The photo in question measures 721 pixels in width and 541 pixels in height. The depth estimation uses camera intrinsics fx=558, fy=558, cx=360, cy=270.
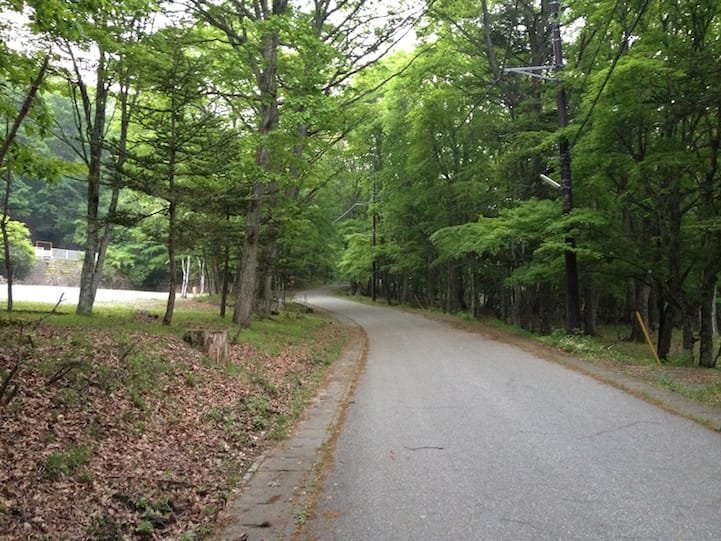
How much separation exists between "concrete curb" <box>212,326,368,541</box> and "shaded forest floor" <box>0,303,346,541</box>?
0.17m

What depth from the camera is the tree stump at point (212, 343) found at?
9.84 m

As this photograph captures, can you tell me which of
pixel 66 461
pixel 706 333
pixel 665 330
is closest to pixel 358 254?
pixel 665 330

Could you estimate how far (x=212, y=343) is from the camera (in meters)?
9.88

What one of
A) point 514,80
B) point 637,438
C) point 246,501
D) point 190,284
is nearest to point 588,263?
point 514,80

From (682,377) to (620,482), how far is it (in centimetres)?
692

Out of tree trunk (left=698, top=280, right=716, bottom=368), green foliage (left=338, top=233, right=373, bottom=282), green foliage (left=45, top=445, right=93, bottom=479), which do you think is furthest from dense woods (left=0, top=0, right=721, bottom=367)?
green foliage (left=338, top=233, right=373, bottom=282)

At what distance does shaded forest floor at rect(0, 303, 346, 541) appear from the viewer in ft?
13.3

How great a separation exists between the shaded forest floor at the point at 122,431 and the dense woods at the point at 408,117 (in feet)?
8.62

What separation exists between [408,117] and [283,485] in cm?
2405

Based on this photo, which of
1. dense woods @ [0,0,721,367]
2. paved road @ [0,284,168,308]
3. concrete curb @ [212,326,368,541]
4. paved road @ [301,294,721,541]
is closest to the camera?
paved road @ [301,294,721,541]

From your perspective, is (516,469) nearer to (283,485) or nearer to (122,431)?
(283,485)

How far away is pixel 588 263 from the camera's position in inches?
699

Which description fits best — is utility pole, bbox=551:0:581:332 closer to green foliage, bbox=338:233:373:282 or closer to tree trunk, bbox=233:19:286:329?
tree trunk, bbox=233:19:286:329

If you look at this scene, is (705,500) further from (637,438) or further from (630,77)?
(630,77)
